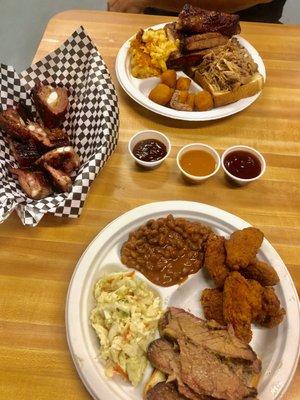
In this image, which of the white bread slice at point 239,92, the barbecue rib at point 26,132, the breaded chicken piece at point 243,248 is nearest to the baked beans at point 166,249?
the breaded chicken piece at point 243,248

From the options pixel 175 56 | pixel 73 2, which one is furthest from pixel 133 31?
pixel 73 2

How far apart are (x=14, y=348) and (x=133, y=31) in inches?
93.4

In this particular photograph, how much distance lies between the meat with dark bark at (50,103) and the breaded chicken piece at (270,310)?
1527mm

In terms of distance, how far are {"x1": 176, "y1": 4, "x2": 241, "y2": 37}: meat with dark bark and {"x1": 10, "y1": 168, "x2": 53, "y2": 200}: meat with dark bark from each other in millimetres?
1498

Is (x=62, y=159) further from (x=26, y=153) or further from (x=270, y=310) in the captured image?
(x=270, y=310)

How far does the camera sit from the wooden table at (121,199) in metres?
1.65

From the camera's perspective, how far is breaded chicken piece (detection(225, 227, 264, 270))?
176cm

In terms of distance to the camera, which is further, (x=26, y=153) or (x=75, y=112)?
(x=75, y=112)

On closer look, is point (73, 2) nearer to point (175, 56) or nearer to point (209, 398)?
point (175, 56)

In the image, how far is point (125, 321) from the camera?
1650mm

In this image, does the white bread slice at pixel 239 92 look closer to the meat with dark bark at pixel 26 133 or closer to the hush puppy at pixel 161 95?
the hush puppy at pixel 161 95

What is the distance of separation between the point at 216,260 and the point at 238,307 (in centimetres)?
25

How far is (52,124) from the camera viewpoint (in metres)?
2.31

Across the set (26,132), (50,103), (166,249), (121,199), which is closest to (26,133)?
(26,132)
